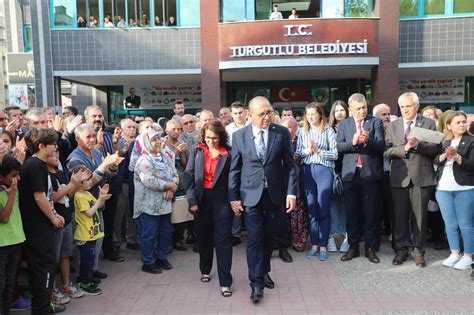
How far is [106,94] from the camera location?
1806 cm

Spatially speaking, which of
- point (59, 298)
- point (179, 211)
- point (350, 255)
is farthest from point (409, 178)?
point (59, 298)

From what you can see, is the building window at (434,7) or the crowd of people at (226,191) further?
the building window at (434,7)

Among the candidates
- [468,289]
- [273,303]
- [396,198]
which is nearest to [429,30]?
[396,198]

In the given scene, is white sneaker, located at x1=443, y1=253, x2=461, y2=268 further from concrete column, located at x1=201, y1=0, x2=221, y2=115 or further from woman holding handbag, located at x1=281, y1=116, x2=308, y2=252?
concrete column, located at x1=201, y1=0, x2=221, y2=115

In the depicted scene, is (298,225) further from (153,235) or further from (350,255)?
(153,235)

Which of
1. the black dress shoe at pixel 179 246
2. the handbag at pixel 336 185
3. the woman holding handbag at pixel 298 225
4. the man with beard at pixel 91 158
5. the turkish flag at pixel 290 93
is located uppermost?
the turkish flag at pixel 290 93

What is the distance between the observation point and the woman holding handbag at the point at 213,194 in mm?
4535

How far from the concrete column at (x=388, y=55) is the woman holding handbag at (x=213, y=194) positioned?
401 inches

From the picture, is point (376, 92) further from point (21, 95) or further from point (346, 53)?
point (21, 95)

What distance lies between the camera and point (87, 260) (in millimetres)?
4590

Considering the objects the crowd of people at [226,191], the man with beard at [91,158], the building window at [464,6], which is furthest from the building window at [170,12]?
the man with beard at [91,158]

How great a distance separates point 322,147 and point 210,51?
9.05 m

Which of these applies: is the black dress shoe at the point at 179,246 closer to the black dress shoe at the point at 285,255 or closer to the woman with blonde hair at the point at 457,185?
the black dress shoe at the point at 285,255

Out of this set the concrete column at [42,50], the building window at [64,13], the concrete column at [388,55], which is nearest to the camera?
the concrete column at [388,55]
